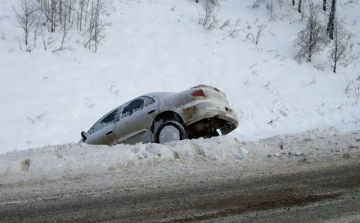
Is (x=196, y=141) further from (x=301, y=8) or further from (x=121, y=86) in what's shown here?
(x=301, y=8)

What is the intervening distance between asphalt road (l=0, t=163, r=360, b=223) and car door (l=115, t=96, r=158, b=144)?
3.53 m

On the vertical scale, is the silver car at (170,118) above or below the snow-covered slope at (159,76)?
below

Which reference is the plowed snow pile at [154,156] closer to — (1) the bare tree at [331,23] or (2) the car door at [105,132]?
(2) the car door at [105,132]

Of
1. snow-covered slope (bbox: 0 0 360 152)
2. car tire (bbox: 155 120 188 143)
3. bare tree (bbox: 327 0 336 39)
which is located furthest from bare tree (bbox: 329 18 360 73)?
car tire (bbox: 155 120 188 143)

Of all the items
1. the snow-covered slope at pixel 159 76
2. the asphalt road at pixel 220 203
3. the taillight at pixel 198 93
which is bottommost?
the asphalt road at pixel 220 203

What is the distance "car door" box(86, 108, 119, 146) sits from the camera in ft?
28.6

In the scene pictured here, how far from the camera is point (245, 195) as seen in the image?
4.39 m

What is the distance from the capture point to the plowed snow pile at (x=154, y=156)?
18.7 ft

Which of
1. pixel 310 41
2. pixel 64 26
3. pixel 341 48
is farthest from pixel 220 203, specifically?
pixel 341 48

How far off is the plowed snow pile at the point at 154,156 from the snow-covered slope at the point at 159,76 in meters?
6.64

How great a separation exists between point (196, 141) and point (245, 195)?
7.86ft

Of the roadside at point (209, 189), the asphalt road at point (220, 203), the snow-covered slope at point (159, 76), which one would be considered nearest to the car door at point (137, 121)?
the roadside at point (209, 189)

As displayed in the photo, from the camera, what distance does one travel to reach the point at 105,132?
8.86 m

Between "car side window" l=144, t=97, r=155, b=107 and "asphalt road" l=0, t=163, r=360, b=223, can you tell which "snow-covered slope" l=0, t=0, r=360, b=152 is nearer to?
"car side window" l=144, t=97, r=155, b=107
